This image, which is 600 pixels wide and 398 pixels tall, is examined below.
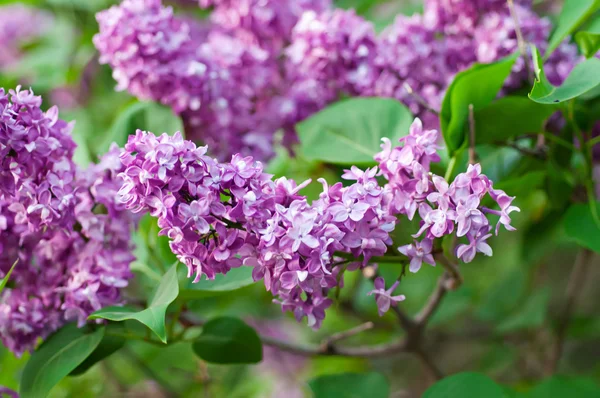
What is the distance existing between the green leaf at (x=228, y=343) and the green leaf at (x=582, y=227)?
15.3 inches

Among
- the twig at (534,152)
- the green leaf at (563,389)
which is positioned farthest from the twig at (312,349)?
the twig at (534,152)

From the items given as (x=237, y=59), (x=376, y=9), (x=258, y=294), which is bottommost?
(x=258, y=294)

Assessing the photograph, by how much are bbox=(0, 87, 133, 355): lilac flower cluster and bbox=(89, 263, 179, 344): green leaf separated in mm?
59

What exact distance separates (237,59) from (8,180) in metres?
0.41

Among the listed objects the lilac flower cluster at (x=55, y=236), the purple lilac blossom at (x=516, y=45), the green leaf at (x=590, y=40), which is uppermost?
the green leaf at (x=590, y=40)

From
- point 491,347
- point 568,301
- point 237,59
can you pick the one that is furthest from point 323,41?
point 491,347

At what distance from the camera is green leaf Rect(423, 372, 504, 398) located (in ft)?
2.42

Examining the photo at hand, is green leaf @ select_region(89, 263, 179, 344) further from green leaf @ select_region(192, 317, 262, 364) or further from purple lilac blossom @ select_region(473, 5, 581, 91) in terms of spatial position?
purple lilac blossom @ select_region(473, 5, 581, 91)

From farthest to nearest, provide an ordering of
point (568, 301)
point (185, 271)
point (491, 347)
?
point (491, 347) < point (568, 301) < point (185, 271)

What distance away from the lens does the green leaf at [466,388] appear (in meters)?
0.74

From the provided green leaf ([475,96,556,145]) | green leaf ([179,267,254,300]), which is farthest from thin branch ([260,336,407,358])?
green leaf ([475,96,556,145])

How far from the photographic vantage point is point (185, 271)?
29.0 inches

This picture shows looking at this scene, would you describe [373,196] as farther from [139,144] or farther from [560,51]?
[560,51]

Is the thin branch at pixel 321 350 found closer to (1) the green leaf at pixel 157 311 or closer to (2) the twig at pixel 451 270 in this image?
(2) the twig at pixel 451 270
